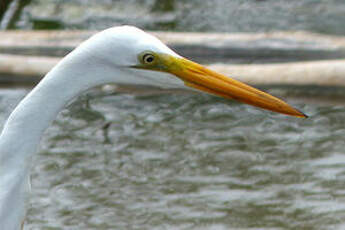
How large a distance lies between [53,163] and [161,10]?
19.8 feet

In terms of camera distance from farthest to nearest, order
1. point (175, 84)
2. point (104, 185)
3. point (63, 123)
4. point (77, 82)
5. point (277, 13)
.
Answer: point (277, 13), point (63, 123), point (104, 185), point (175, 84), point (77, 82)

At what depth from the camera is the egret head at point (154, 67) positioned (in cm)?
273

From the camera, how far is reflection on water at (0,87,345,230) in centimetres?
485

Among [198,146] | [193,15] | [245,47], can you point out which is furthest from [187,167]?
[193,15]

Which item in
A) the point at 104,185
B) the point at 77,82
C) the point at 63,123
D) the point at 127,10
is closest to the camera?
the point at 77,82

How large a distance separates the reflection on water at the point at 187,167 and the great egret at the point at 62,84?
6.64 ft

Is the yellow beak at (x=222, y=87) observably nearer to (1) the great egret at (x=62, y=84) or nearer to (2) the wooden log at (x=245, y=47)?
(1) the great egret at (x=62, y=84)

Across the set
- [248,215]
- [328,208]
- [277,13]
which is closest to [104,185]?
[248,215]

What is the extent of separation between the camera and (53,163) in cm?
565

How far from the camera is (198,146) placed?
19.4ft

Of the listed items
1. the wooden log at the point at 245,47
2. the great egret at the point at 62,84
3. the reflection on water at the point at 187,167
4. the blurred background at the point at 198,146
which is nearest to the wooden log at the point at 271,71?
the blurred background at the point at 198,146

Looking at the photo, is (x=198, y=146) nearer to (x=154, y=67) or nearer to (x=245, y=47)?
(x=245, y=47)

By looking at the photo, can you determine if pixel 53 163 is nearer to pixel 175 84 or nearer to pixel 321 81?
pixel 321 81

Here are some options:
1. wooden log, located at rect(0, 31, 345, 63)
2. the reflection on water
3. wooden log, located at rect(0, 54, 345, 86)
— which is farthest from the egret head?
wooden log, located at rect(0, 31, 345, 63)
